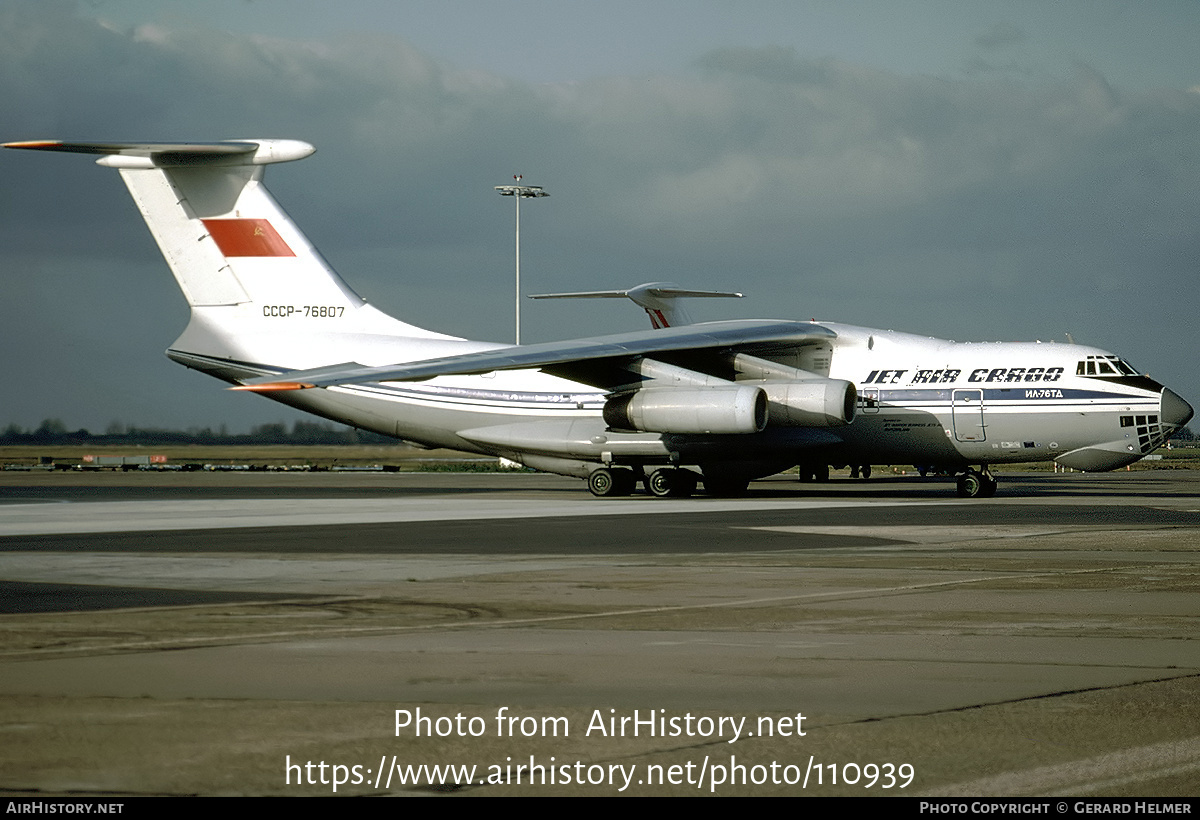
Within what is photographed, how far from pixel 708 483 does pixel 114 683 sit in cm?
2466

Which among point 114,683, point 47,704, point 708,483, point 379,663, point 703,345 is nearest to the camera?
point 47,704

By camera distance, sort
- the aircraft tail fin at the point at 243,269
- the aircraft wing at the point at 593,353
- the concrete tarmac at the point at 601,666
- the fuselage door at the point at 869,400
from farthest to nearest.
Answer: the aircraft tail fin at the point at 243,269 → the fuselage door at the point at 869,400 → the aircraft wing at the point at 593,353 → the concrete tarmac at the point at 601,666

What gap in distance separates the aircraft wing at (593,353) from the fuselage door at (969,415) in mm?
3310

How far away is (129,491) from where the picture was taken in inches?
1275

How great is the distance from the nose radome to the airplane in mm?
31

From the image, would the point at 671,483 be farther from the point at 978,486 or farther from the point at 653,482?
the point at 978,486

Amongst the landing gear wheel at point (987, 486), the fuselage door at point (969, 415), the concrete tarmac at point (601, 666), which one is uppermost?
the fuselage door at point (969, 415)

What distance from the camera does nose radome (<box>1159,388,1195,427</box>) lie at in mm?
27156

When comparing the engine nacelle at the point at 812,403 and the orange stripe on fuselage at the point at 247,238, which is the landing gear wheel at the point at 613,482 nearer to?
the engine nacelle at the point at 812,403

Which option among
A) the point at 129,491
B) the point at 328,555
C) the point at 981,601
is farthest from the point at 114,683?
the point at 129,491

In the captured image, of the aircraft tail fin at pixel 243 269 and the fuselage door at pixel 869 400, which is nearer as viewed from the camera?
the fuselage door at pixel 869 400

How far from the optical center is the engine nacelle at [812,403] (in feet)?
88.3

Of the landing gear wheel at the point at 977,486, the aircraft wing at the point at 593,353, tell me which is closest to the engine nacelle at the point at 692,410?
the aircraft wing at the point at 593,353
